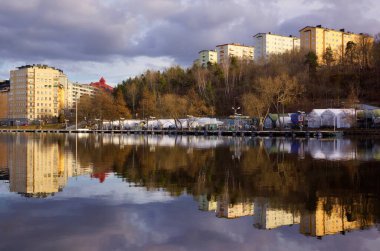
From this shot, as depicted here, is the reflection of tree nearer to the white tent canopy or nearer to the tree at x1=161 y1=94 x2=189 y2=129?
the white tent canopy

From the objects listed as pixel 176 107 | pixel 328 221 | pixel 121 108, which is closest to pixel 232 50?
pixel 121 108

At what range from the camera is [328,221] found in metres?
10.6

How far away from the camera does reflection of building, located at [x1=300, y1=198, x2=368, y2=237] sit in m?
9.85

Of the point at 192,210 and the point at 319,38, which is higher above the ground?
the point at 319,38

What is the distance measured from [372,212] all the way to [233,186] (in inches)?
218

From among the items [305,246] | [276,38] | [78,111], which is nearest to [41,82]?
[78,111]

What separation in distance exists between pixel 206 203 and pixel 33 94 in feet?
511

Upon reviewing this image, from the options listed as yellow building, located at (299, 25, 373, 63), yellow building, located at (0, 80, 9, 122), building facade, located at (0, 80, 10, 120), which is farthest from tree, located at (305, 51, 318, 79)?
yellow building, located at (0, 80, 9, 122)

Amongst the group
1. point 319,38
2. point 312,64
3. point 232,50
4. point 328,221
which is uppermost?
point 232,50

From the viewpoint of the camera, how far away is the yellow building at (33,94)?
509 ft

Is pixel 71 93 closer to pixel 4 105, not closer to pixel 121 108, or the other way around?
pixel 4 105

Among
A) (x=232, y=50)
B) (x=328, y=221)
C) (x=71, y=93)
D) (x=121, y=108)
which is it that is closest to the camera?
(x=328, y=221)

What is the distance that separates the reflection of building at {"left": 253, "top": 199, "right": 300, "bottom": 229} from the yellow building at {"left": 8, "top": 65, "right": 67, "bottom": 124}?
15375cm

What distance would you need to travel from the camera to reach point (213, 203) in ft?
42.4
